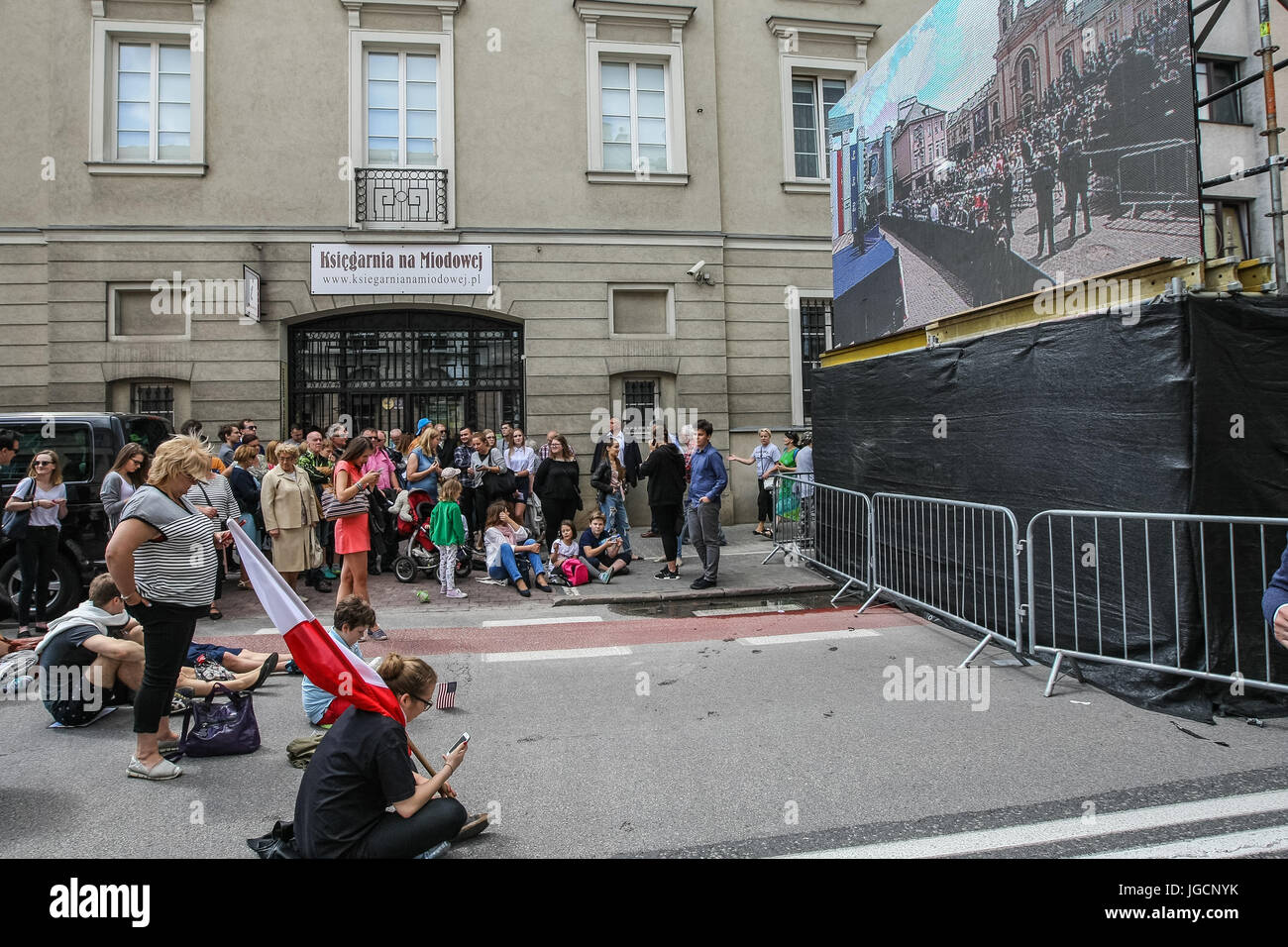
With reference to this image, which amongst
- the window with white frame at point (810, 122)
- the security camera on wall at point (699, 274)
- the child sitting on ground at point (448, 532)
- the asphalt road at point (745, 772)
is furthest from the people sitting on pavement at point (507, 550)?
the window with white frame at point (810, 122)

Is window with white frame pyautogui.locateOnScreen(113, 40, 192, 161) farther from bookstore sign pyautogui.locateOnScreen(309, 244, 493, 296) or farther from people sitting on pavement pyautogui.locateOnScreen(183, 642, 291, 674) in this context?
people sitting on pavement pyautogui.locateOnScreen(183, 642, 291, 674)

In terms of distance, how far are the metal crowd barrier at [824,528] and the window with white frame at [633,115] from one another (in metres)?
7.34

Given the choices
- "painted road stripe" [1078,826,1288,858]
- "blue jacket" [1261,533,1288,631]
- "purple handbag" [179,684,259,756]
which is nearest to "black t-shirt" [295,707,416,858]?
"purple handbag" [179,684,259,756]

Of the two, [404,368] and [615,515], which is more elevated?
[404,368]

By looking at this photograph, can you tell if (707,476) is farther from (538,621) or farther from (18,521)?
(18,521)

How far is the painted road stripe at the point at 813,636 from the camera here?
721cm

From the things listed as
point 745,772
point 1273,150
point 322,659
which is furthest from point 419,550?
point 1273,150

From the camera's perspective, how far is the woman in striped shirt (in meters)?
4.26

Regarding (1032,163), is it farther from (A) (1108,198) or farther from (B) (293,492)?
(B) (293,492)

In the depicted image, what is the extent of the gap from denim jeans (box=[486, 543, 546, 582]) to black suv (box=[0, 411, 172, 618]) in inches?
161

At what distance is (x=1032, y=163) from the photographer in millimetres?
7164

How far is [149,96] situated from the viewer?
1406 cm

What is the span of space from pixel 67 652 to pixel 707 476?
6601 mm
